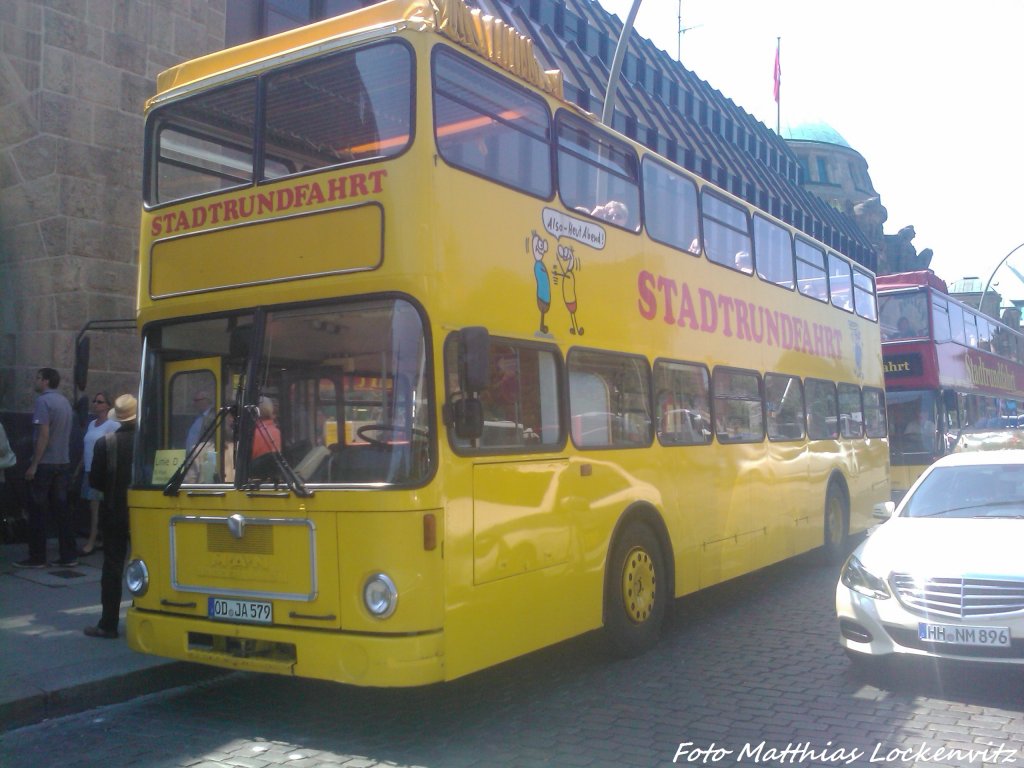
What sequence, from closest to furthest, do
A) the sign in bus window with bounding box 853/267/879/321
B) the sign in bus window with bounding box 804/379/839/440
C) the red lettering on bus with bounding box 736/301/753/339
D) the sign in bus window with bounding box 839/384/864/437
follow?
1. the red lettering on bus with bounding box 736/301/753/339
2. the sign in bus window with bounding box 804/379/839/440
3. the sign in bus window with bounding box 839/384/864/437
4. the sign in bus window with bounding box 853/267/879/321

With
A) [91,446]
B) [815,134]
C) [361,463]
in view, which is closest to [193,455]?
[361,463]

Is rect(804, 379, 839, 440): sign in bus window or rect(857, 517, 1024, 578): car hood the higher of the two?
rect(804, 379, 839, 440): sign in bus window

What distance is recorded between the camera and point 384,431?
5.71 m

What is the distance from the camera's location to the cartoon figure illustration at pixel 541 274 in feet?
22.6

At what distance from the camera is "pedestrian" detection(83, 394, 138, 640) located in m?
7.79

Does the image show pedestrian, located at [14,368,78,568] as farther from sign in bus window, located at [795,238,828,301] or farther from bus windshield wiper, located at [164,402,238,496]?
sign in bus window, located at [795,238,828,301]

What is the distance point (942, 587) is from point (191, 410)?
491 centimetres

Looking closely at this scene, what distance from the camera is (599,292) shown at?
7.69m

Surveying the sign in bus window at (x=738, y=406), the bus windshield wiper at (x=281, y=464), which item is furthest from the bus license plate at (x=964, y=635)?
the bus windshield wiper at (x=281, y=464)

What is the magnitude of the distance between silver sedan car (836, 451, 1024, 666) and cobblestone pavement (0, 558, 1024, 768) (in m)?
0.25

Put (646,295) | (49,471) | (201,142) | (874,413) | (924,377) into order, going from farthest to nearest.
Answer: (924,377), (874,413), (49,471), (646,295), (201,142)

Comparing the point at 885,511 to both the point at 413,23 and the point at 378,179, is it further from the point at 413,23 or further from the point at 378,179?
the point at 413,23

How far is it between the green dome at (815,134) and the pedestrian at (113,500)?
244 ft

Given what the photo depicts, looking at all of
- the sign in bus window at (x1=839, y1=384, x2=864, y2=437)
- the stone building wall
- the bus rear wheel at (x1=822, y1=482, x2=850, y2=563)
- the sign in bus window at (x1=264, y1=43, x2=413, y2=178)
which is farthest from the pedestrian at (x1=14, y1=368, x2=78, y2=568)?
the sign in bus window at (x1=839, y1=384, x2=864, y2=437)
